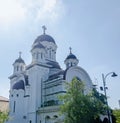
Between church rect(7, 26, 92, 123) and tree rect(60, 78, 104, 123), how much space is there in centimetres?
1228

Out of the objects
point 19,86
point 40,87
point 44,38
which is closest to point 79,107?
point 40,87

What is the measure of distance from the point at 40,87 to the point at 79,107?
1948 cm

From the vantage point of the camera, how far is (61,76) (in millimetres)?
38250

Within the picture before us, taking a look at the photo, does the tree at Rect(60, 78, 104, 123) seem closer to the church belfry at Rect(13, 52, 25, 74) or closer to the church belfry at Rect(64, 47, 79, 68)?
the church belfry at Rect(64, 47, 79, 68)

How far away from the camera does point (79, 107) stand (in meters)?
22.2

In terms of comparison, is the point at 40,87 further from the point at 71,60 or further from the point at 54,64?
the point at 71,60

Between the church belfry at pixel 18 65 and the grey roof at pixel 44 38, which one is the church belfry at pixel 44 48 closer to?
the grey roof at pixel 44 38

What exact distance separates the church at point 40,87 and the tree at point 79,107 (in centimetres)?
1228

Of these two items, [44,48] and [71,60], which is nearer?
[44,48]

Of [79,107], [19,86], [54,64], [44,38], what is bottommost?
[79,107]

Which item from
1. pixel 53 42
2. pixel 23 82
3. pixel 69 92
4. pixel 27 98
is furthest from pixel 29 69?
pixel 69 92

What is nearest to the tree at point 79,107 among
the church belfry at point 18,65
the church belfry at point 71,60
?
the church belfry at point 71,60

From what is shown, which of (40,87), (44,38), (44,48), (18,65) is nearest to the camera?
(40,87)

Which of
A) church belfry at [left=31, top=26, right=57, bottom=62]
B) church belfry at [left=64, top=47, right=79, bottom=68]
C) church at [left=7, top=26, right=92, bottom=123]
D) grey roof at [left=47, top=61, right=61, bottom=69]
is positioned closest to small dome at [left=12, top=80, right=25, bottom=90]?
church at [left=7, top=26, right=92, bottom=123]
